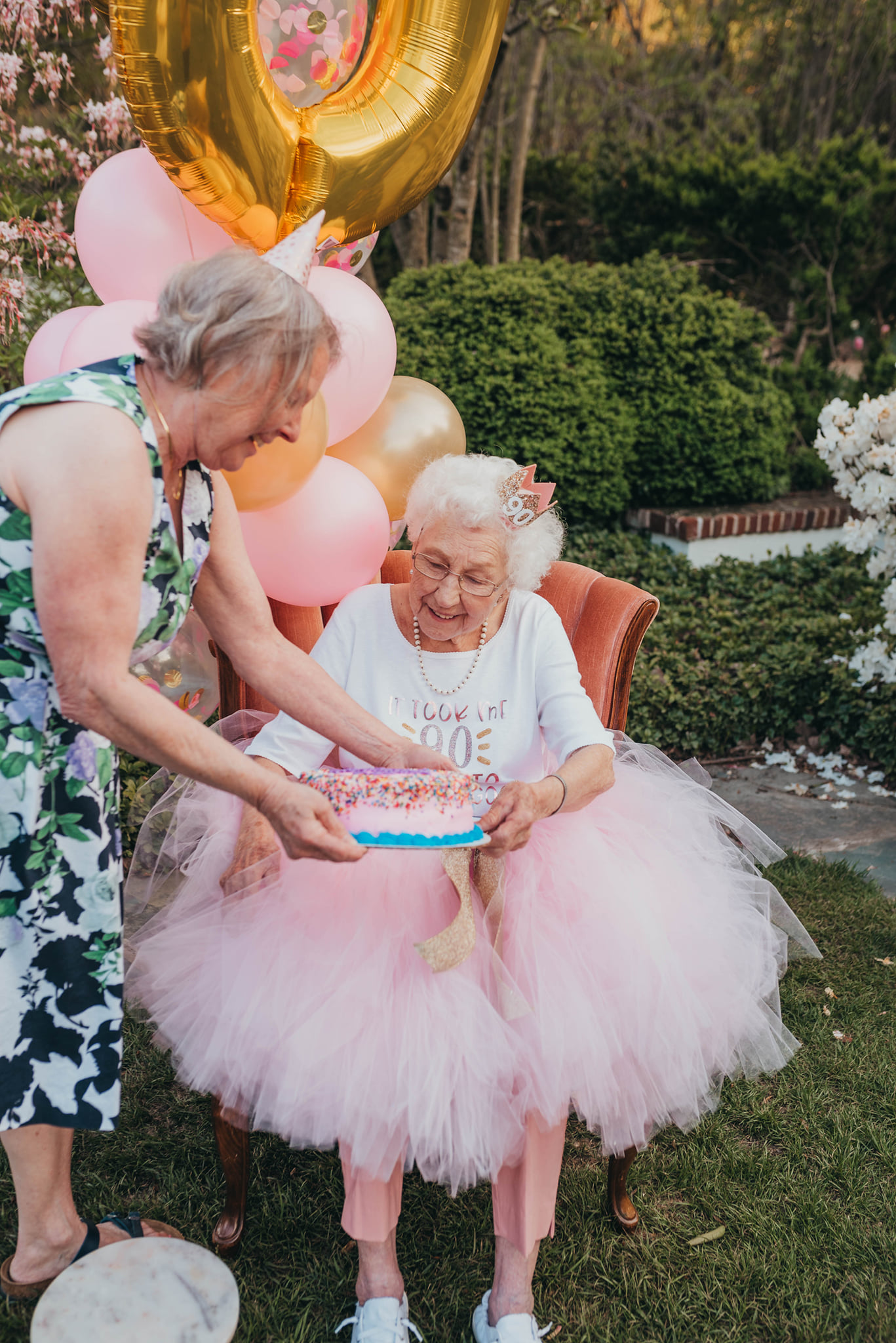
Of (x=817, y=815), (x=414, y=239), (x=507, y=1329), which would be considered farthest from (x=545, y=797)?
(x=414, y=239)

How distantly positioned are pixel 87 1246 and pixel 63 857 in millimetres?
803

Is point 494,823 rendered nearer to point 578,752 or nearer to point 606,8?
point 578,752

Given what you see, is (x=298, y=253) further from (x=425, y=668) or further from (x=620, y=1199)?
(x=620, y=1199)

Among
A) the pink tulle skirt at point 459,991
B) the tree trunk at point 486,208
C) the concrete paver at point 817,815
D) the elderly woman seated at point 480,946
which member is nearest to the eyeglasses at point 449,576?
the elderly woman seated at point 480,946

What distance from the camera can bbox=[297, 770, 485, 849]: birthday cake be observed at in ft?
5.28

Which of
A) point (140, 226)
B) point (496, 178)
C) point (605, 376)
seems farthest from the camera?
point (496, 178)

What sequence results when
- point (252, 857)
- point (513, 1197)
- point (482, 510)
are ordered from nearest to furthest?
point (513, 1197)
point (252, 857)
point (482, 510)

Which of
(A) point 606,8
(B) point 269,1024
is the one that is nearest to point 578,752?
(B) point 269,1024

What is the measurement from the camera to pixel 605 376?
625cm

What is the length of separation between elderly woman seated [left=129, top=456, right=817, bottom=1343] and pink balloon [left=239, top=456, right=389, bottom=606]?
0.59 feet

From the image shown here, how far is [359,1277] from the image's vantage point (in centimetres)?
189

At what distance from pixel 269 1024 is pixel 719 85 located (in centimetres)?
1156

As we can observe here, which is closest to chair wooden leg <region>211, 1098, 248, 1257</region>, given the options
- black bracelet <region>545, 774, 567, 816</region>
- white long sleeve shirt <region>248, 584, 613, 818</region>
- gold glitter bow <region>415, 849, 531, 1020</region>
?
gold glitter bow <region>415, 849, 531, 1020</region>

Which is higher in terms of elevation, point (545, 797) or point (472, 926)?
point (545, 797)
